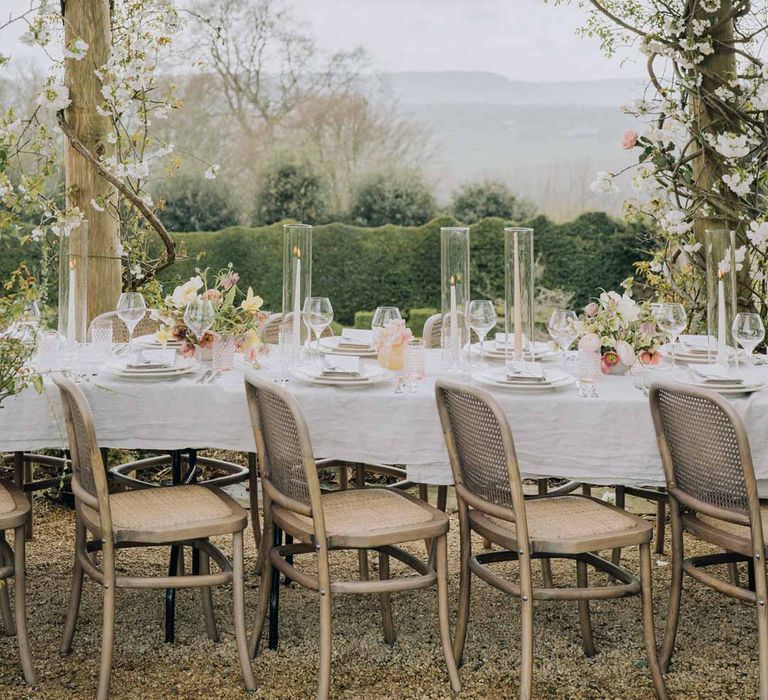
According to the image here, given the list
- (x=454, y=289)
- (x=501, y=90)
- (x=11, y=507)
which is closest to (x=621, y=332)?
(x=454, y=289)

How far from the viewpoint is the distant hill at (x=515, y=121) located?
16.9m

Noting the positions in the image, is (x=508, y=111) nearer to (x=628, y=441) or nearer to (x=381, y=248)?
(x=381, y=248)

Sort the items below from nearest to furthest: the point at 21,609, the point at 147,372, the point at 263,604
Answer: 1. the point at 21,609
2. the point at 263,604
3. the point at 147,372

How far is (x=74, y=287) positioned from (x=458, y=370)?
1.41m

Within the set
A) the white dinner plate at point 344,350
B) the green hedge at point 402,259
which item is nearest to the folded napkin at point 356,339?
the white dinner plate at point 344,350

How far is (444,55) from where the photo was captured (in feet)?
57.8

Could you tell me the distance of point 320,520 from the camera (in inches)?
100

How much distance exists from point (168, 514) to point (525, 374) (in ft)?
3.76

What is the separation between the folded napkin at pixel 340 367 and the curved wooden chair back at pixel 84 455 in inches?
30.0

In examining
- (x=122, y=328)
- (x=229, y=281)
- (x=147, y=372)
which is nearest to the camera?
(x=147, y=372)

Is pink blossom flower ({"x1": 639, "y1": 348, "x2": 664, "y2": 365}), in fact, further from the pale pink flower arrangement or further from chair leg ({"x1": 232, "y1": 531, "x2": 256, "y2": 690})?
chair leg ({"x1": 232, "y1": 531, "x2": 256, "y2": 690})

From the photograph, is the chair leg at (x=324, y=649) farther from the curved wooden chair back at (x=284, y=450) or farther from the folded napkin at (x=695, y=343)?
the folded napkin at (x=695, y=343)

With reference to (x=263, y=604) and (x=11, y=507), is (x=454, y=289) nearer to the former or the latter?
(x=263, y=604)

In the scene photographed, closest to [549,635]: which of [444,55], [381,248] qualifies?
[381,248]
